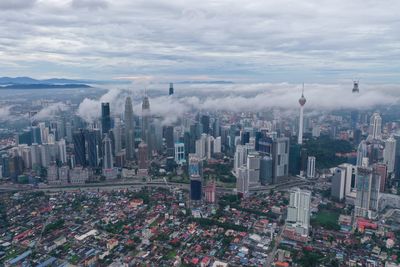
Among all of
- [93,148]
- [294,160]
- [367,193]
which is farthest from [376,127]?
[93,148]

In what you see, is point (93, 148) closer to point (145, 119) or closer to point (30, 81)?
point (145, 119)

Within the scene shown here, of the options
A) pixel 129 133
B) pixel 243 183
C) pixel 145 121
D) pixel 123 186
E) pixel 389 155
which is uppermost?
pixel 145 121

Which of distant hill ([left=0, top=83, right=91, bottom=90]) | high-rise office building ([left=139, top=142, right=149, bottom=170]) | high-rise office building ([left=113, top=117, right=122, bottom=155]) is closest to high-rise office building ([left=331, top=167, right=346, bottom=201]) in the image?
high-rise office building ([left=139, top=142, right=149, bottom=170])

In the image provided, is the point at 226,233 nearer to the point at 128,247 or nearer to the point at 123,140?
the point at 128,247

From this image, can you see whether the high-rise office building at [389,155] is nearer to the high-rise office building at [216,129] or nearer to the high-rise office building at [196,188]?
the high-rise office building at [196,188]

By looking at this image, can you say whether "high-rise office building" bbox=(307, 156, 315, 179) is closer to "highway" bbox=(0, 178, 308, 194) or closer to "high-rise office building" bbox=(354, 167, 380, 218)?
"highway" bbox=(0, 178, 308, 194)

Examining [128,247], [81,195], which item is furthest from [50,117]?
[128,247]
